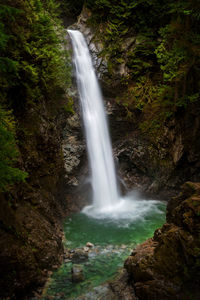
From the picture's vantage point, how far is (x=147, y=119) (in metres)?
10.8

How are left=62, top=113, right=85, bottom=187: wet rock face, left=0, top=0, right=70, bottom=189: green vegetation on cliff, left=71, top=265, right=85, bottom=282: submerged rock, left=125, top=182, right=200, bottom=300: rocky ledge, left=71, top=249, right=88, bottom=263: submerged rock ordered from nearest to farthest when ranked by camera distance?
left=125, top=182, right=200, bottom=300: rocky ledge → left=71, top=265, right=85, bottom=282: submerged rock → left=0, top=0, right=70, bottom=189: green vegetation on cliff → left=71, top=249, right=88, bottom=263: submerged rock → left=62, top=113, right=85, bottom=187: wet rock face

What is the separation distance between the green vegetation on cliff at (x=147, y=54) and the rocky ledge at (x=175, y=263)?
645 centimetres

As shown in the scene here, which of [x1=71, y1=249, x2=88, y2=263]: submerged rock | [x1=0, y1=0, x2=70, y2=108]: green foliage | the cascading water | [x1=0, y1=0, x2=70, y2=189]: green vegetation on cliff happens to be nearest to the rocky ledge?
[x1=71, y1=249, x2=88, y2=263]: submerged rock

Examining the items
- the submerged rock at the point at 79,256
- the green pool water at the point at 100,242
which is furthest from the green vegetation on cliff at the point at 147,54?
the submerged rock at the point at 79,256

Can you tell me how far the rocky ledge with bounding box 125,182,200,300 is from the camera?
11.9 ft

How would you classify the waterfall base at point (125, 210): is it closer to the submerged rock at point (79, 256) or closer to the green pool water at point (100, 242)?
the green pool water at point (100, 242)

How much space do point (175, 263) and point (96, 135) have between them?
25.0 ft

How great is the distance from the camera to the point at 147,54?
1067cm

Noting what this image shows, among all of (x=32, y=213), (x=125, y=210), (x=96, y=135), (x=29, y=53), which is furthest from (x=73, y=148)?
(x=32, y=213)

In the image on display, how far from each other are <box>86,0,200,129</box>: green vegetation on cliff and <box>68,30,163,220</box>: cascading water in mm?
1322

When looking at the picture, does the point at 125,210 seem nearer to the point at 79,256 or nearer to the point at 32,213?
the point at 79,256

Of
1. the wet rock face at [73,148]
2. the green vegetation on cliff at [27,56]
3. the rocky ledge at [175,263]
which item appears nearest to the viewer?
the rocky ledge at [175,263]

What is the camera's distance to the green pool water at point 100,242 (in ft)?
15.6

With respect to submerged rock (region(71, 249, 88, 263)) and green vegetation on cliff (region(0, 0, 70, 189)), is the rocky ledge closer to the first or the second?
submerged rock (region(71, 249, 88, 263))
